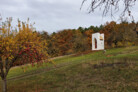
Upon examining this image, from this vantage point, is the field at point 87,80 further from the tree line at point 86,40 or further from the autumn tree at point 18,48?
the tree line at point 86,40

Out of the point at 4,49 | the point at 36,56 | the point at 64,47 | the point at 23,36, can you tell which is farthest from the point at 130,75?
the point at 64,47

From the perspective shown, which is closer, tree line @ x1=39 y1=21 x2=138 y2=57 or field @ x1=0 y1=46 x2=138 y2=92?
field @ x1=0 y1=46 x2=138 y2=92

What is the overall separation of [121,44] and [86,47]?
10827mm

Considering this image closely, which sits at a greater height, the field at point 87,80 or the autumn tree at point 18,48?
the autumn tree at point 18,48

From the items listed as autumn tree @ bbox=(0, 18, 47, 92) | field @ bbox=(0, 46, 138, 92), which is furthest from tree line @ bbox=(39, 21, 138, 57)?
autumn tree @ bbox=(0, 18, 47, 92)

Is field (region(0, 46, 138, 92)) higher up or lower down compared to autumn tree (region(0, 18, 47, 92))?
lower down

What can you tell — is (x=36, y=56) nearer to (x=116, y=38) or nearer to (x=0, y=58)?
(x=0, y=58)

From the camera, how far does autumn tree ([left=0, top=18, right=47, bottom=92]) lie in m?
6.71

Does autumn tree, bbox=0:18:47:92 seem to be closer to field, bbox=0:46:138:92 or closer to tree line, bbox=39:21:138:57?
field, bbox=0:46:138:92

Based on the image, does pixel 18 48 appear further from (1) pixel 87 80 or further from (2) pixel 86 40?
(2) pixel 86 40

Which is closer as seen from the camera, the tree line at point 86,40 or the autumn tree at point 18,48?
the autumn tree at point 18,48

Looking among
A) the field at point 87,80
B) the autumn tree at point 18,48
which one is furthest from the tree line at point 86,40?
the autumn tree at point 18,48

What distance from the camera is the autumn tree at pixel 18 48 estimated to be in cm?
671

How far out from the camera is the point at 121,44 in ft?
129
